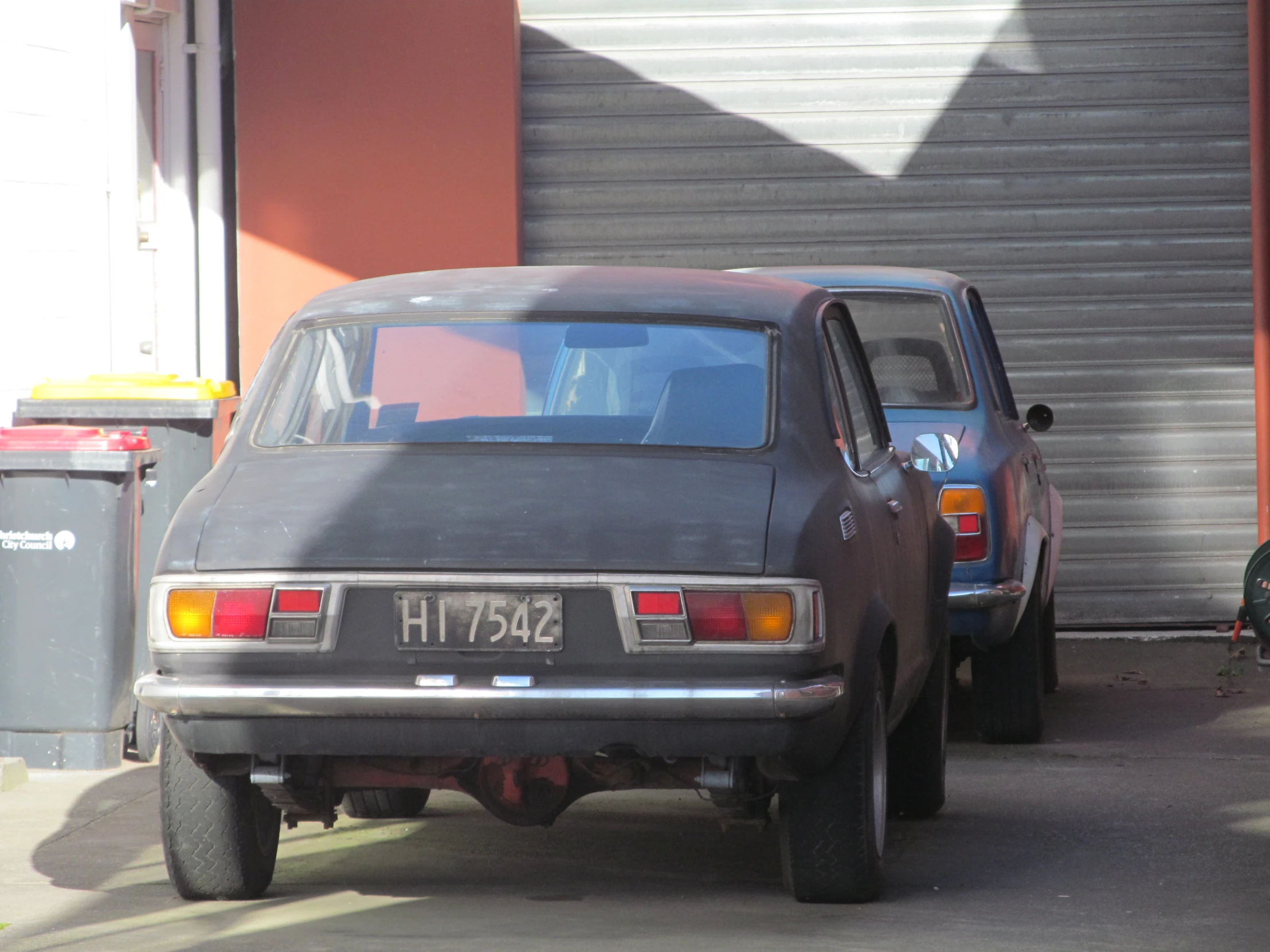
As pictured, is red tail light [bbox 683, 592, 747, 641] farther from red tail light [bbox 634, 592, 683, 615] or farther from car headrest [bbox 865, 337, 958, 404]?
car headrest [bbox 865, 337, 958, 404]

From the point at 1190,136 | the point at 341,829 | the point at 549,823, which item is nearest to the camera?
the point at 549,823

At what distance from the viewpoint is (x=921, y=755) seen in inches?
239

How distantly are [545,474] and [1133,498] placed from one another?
739 centimetres

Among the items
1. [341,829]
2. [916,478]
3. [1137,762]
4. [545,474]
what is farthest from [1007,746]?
[545,474]

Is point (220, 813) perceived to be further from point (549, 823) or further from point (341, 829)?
point (341, 829)

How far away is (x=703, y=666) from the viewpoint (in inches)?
163

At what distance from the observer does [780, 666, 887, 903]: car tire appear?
179 inches

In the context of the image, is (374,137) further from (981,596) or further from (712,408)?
(712,408)

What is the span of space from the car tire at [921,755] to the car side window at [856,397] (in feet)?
2.79

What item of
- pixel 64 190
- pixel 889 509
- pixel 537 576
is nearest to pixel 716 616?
pixel 537 576

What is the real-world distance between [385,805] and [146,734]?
1.56m

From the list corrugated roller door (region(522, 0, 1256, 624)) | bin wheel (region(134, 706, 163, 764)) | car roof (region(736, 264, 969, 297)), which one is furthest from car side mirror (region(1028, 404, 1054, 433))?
bin wheel (region(134, 706, 163, 764))

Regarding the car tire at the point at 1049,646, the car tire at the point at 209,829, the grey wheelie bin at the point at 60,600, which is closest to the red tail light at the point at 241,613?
the car tire at the point at 209,829

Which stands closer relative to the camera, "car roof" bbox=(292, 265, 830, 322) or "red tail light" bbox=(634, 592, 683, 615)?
"red tail light" bbox=(634, 592, 683, 615)
